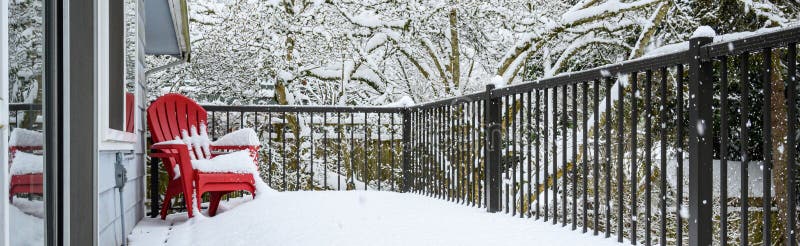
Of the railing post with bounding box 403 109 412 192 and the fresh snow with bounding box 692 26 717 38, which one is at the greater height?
the fresh snow with bounding box 692 26 717 38

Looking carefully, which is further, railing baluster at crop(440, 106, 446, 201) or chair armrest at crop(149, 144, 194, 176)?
railing baluster at crop(440, 106, 446, 201)

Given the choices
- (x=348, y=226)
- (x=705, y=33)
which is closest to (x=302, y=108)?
(x=348, y=226)

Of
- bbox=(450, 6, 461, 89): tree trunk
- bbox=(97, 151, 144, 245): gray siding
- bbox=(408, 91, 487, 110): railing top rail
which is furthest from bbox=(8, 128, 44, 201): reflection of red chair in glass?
bbox=(450, 6, 461, 89): tree trunk

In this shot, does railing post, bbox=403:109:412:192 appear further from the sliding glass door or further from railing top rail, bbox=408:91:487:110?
the sliding glass door

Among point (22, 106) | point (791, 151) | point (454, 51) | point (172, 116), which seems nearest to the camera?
point (22, 106)

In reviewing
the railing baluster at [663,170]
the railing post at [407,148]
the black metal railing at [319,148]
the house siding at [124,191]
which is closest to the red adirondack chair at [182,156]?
the house siding at [124,191]

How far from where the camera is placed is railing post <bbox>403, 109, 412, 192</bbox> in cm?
575

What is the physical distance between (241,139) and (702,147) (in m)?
3.29

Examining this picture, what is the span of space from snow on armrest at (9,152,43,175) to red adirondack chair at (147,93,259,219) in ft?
7.43

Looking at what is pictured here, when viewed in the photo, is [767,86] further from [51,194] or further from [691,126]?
[51,194]

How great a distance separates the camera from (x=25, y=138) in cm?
144

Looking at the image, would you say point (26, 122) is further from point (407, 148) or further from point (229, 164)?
point (407, 148)

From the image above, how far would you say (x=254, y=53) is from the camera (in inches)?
362

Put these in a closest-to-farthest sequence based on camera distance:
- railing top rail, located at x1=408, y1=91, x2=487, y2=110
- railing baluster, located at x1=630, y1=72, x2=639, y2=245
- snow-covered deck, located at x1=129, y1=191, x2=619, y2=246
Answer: railing baluster, located at x1=630, y1=72, x2=639, y2=245 < snow-covered deck, located at x1=129, y1=191, x2=619, y2=246 < railing top rail, located at x1=408, y1=91, x2=487, y2=110
